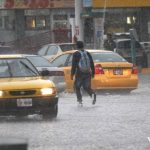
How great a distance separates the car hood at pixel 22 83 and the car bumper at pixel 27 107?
0.75ft

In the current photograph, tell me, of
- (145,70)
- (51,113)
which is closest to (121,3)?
(145,70)

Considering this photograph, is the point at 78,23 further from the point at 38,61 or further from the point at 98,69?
the point at 98,69

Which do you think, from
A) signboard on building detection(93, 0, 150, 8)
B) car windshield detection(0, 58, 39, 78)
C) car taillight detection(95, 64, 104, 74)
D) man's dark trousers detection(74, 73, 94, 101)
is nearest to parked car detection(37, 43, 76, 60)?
car taillight detection(95, 64, 104, 74)

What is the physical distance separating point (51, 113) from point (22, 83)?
2.95 ft

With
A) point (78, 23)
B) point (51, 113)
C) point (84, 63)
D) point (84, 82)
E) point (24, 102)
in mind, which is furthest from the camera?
point (78, 23)

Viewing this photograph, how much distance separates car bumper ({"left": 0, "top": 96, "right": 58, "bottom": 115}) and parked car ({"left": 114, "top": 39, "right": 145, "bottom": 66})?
20657 millimetres

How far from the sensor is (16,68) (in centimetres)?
1311

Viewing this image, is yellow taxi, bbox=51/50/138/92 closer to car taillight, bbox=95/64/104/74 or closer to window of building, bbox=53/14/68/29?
car taillight, bbox=95/64/104/74

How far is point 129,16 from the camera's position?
Result: 49.4 meters

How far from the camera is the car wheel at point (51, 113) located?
12335mm

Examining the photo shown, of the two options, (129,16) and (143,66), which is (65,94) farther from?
(129,16)

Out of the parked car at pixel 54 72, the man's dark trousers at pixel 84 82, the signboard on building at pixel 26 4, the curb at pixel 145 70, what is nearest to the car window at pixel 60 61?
the parked car at pixel 54 72

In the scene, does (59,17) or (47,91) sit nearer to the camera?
(47,91)

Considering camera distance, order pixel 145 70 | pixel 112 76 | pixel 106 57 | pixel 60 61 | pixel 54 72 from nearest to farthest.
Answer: pixel 54 72 → pixel 112 76 → pixel 106 57 → pixel 60 61 → pixel 145 70
